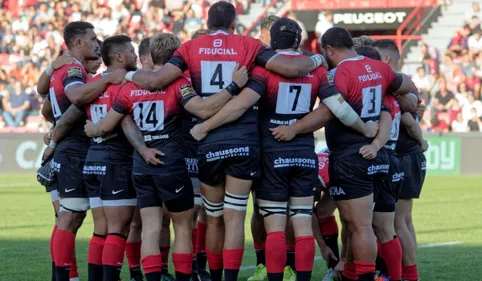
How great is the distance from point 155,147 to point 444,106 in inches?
676

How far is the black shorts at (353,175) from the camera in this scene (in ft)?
25.1

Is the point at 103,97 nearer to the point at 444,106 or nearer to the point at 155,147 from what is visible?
the point at 155,147

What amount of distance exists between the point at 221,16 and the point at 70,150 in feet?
6.34

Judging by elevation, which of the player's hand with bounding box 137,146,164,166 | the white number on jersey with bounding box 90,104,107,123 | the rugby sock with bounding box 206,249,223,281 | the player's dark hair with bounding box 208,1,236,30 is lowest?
the rugby sock with bounding box 206,249,223,281

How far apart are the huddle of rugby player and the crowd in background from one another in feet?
52.2

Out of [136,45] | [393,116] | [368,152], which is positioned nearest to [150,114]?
[368,152]

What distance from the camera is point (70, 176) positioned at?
8.22m

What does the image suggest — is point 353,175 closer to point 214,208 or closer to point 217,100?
point 214,208

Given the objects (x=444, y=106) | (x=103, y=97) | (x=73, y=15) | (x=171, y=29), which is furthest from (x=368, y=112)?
(x=73, y=15)

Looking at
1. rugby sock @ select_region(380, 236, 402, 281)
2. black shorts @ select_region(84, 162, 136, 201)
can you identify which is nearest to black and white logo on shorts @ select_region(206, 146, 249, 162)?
black shorts @ select_region(84, 162, 136, 201)

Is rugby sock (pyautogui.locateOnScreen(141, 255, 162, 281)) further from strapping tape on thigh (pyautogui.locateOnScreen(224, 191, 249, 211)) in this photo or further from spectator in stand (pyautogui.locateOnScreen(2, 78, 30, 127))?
spectator in stand (pyautogui.locateOnScreen(2, 78, 30, 127))

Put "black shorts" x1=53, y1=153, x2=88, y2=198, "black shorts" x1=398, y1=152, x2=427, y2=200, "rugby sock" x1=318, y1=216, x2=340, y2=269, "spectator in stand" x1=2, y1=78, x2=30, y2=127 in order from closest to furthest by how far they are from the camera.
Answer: "black shorts" x1=53, y1=153, x2=88, y2=198, "black shorts" x1=398, y1=152, x2=427, y2=200, "rugby sock" x1=318, y1=216, x2=340, y2=269, "spectator in stand" x1=2, y1=78, x2=30, y2=127

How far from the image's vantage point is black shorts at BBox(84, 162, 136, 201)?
771 cm

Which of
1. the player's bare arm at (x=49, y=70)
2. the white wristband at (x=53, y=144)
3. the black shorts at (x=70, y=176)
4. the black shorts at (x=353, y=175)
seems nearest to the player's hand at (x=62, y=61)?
the player's bare arm at (x=49, y=70)
